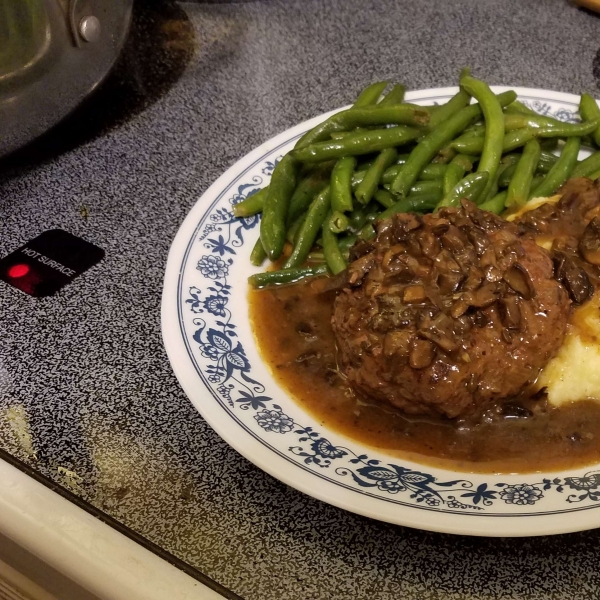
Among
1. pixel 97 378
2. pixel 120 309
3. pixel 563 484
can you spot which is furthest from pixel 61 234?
pixel 563 484

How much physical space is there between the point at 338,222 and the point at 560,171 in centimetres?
105

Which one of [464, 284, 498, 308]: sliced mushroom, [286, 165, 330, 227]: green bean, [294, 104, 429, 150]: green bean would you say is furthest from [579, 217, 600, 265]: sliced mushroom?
[286, 165, 330, 227]: green bean

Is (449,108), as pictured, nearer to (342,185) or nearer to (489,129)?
(489,129)

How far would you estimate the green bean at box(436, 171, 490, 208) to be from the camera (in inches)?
105

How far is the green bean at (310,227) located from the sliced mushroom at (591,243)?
105 centimetres

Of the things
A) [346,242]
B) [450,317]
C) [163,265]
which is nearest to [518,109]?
[346,242]

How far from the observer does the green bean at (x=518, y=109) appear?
121 inches

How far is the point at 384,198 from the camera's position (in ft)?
9.24

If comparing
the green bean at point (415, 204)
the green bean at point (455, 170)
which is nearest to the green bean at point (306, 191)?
the green bean at point (415, 204)

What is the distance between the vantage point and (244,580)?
5.65 ft

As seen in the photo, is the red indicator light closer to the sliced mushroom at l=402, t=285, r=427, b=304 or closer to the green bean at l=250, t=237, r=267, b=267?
the green bean at l=250, t=237, r=267, b=267

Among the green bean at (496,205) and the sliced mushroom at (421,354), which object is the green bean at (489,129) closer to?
the green bean at (496,205)

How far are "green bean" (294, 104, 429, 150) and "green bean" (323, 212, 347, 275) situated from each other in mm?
425

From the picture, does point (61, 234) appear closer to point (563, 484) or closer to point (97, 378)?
point (97, 378)
